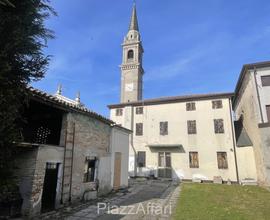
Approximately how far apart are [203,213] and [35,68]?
8.17 metres

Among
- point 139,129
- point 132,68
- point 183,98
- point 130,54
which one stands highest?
point 130,54

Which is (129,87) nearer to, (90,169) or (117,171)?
(117,171)

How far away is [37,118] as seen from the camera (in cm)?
1124

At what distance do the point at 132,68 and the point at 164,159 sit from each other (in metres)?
23.7

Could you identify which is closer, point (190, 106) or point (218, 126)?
point (218, 126)

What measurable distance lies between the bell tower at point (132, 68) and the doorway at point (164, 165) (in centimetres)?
1755

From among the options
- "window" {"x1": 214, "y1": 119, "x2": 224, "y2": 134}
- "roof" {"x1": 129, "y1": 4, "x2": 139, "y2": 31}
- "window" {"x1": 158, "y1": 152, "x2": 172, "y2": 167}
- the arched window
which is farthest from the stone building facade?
"roof" {"x1": 129, "y1": 4, "x2": 139, "y2": 31}

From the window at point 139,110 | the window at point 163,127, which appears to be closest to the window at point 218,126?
the window at point 163,127

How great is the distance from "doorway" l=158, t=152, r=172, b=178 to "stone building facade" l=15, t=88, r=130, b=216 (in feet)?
28.8

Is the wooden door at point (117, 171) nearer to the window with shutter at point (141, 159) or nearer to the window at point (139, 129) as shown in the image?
the window with shutter at point (141, 159)

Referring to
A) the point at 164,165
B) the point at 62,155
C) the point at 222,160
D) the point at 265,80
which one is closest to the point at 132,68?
the point at 164,165

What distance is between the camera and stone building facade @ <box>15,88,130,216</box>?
7680mm

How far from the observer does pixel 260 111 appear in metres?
16.4

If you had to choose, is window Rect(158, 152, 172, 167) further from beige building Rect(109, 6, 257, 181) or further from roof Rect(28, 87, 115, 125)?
roof Rect(28, 87, 115, 125)
